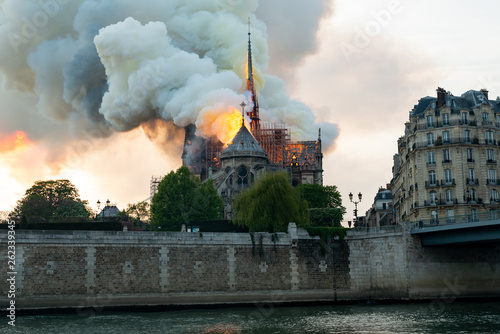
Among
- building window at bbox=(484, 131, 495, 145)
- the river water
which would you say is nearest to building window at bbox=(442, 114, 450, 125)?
building window at bbox=(484, 131, 495, 145)

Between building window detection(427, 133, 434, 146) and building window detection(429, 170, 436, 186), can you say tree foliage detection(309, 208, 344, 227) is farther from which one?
building window detection(427, 133, 434, 146)

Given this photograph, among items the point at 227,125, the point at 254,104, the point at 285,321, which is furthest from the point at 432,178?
the point at 254,104

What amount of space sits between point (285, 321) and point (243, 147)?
6402cm

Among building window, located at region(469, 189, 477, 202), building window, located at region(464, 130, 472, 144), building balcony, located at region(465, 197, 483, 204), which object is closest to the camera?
building balcony, located at region(465, 197, 483, 204)

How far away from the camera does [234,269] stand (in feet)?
174

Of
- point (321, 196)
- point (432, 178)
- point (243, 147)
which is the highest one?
point (243, 147)

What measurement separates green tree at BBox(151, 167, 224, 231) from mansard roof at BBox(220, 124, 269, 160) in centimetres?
2327

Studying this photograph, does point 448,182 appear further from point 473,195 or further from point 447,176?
point 473,195

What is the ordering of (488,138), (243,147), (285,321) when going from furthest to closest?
(243,147) → (488,138) → (285,321)

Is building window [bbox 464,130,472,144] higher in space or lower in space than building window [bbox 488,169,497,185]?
higher

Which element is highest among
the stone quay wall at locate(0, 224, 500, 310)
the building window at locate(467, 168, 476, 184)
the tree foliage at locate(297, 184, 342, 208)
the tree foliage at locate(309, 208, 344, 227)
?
the tree foliage at locate(297, 184, 342, 208)

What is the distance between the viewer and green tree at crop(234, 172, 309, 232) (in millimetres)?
58625

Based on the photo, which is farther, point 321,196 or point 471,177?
point 321,196

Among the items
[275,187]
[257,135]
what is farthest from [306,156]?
[275,187]
